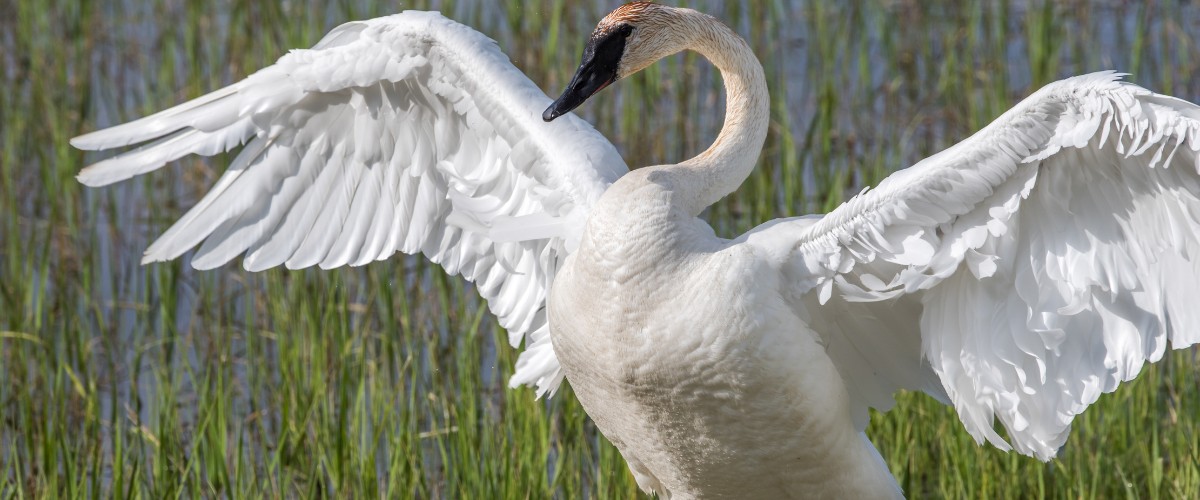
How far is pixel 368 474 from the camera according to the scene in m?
4.69

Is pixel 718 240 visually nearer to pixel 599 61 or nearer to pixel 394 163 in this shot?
pixel 599 61

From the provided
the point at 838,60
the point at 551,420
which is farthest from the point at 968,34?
the point at 551,420

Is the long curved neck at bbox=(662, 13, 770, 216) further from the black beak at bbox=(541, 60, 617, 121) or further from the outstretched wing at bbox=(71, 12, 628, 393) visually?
the outstretched wing at bbox=(71, 12, 628, 393)

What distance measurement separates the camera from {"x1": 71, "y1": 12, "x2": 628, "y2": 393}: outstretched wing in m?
4.66

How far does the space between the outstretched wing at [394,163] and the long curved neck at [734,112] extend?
0.48 meters

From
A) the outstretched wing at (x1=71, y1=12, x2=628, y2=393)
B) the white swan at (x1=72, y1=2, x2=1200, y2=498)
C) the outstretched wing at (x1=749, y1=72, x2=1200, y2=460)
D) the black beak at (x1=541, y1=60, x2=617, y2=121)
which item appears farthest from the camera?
the outstretched wing at (x1=71, y1=12, x2=628, y2=393)

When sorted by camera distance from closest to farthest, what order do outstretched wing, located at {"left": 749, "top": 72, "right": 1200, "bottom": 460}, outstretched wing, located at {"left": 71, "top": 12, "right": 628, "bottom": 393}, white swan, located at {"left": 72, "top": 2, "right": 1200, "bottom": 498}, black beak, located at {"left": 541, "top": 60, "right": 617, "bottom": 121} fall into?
outstretched wing, located at {"left": 749, "top": 72, "right": 1200, "bottom": 460} < white swan, located at {"left": 72, "top": 2, "right": 1200, "bottom": 498} < black beak, located at {"left": 541, "top": 60, "right": 617, "bottom": 121} < outstretched wing, located at {"left": 71, "top": 12, "right": 628, "bottom": 393}

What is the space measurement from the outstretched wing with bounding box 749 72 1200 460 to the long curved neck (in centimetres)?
27

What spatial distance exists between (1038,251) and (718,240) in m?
0.82

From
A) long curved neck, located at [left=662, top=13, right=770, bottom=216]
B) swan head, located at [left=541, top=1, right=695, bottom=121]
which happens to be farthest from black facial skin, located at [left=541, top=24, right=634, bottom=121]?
long curved neck, located at [left=662, top=13, right=770, bottom=216]

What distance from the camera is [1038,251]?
3787 mm

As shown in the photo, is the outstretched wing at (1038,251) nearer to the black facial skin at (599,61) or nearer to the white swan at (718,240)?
the white swan at (718,240)

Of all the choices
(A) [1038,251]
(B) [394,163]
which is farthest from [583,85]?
(A) [1038,251]

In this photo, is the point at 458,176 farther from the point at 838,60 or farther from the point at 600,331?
the point at 838,60
